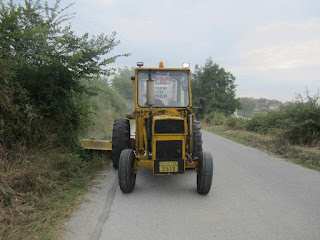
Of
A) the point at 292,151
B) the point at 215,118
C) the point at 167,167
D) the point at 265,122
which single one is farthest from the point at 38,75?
the point at 215,118

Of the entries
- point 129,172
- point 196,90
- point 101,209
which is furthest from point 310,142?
point 196,90

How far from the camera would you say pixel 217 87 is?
31500 mm

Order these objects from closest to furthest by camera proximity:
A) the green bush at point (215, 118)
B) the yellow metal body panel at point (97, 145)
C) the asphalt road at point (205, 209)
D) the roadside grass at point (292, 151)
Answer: the asphalt road at point (205, 209) < the yellow metal body panel at point (97, 145) < the roadside grass at point (292, 151) < the green bush at point (215, 118)

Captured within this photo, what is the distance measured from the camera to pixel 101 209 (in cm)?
436

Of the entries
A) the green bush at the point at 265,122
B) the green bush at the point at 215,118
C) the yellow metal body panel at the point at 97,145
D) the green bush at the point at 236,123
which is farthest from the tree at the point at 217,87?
the yellow metal body panel at the point at 97,145

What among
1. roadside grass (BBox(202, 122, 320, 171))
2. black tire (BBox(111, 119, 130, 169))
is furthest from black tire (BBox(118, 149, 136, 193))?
roadside grass (BBox(202, 122, 320, 171))

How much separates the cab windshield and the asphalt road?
5.68 ft

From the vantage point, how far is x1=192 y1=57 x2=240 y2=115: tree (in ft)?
101

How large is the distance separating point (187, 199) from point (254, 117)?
1330 cm

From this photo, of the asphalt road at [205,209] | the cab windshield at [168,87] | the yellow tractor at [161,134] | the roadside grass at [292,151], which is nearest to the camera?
the asphalt road at [205,209]

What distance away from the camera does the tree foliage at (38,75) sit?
5.10 metres

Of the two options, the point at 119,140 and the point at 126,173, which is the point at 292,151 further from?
the point at 126,173

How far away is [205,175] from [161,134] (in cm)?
108

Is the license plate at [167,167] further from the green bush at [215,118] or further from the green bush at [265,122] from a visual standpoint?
the green bush at [215,118]
